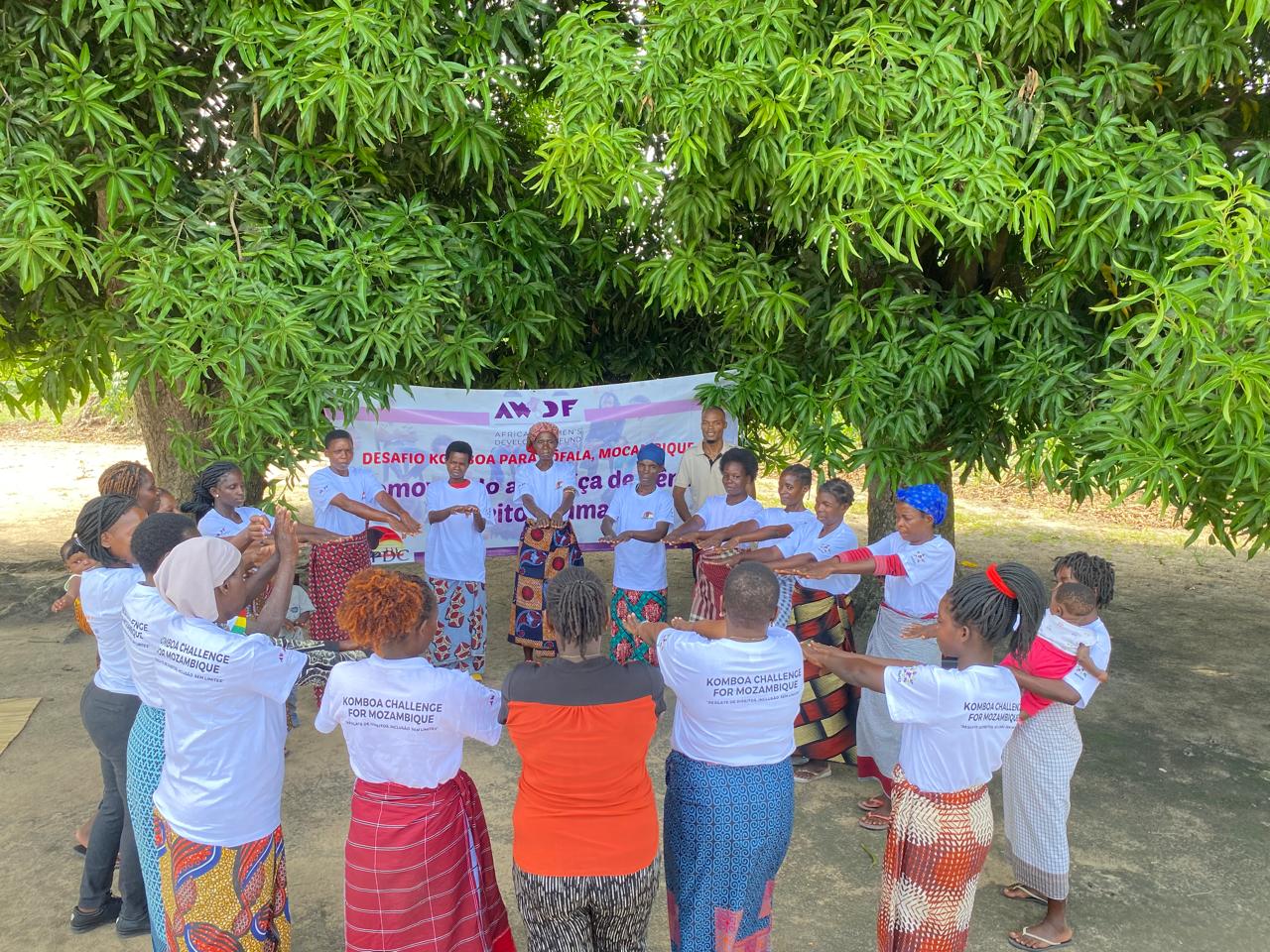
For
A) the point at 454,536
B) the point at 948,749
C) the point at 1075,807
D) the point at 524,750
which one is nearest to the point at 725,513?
the point at 454,536

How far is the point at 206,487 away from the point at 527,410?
2.39 meters

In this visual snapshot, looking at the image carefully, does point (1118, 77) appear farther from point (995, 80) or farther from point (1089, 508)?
point (1089, 508)

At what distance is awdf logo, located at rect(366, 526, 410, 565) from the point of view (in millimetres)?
6160

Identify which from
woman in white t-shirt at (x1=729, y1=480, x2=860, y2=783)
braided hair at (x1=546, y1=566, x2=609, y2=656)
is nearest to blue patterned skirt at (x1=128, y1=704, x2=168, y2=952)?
braided hair at (x1=546, y1=566, x2=609, y2=656)

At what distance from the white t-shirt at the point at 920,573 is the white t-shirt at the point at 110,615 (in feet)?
9.61

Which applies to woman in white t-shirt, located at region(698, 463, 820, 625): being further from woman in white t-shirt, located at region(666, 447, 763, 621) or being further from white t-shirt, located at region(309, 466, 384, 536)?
white t-shirt, located at region(309, 466, 384, 536)

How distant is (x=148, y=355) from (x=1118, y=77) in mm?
4790

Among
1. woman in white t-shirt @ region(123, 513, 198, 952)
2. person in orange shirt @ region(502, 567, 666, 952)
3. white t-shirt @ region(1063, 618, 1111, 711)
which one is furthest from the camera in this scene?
white t-shirt @ region(1063, 618, 1111, 711)

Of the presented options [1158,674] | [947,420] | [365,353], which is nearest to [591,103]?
[365,353]

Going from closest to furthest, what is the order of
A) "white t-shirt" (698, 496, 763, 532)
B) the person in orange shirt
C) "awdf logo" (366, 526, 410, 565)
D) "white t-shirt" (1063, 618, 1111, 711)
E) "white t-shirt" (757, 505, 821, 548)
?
the person in orange shirt
"white t-shirt" (1063, 618, 1111, 711)
"white t-shirt" (757, 505, 821, 548)
"white t-shirt" (698, 496, 763, 532)
"awdf logo" (366, 526, 410, 565)

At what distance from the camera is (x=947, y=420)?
568 centimetres

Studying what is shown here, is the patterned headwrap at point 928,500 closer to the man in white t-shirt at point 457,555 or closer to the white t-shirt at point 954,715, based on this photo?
the white t-shirt at point 954,715

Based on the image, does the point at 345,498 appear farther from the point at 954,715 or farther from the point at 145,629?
the point at 954,715

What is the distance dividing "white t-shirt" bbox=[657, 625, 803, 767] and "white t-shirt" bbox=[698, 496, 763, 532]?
7.46 feet
